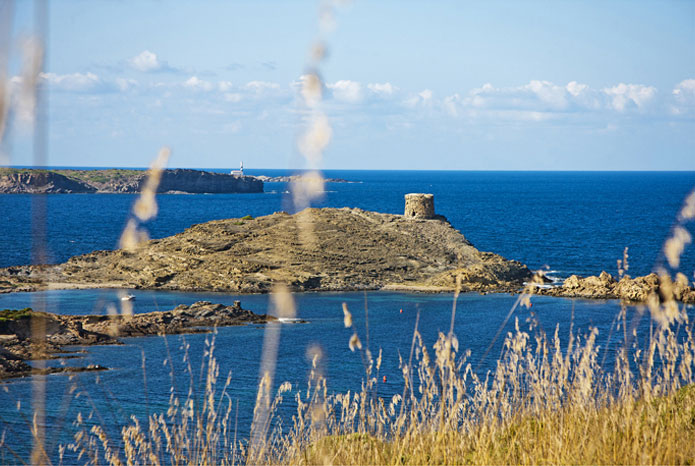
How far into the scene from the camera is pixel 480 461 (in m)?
6.11

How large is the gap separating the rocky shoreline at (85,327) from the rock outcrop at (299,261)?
14.4 m

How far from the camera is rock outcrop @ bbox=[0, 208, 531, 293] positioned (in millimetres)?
68500

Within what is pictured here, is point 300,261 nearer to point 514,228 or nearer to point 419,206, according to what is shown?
point 419,206

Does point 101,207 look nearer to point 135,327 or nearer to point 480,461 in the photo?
point 135,327

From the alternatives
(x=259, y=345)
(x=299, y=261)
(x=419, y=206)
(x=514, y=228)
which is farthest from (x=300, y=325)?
(x=514, y=228)

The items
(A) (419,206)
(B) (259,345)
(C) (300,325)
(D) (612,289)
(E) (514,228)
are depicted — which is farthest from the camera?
(E) (514,228)

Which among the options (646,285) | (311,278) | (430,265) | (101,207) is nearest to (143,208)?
(646,285)

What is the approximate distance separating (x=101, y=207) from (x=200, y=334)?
140 m

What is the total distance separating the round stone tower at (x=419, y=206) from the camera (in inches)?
3209

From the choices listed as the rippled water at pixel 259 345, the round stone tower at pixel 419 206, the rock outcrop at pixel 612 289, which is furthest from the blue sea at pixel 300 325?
the round stone tower at pixel 419 206

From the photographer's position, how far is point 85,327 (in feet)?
152

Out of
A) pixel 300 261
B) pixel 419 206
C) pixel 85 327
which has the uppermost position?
pixel 419 206

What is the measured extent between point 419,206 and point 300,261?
661 inches

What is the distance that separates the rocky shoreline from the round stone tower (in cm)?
3047
